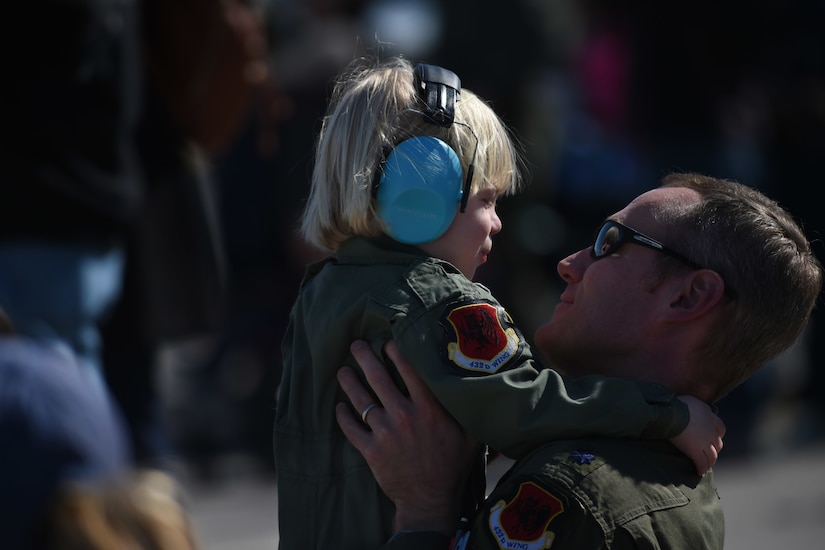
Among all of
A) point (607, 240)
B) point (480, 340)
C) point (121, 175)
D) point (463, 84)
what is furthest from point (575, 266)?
point (463, 84)

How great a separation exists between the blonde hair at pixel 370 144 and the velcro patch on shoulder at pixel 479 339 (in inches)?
10.1

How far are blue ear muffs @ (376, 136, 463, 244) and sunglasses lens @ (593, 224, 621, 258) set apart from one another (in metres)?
0.39

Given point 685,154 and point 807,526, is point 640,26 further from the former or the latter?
point 807,526

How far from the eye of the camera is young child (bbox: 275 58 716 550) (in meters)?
2.29

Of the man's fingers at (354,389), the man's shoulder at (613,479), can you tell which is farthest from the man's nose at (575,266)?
the man's fingers at (354,389)

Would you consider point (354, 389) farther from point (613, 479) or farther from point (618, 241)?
point (618, 241)

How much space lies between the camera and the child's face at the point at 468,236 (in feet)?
8.12

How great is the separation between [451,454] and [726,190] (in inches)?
31.6

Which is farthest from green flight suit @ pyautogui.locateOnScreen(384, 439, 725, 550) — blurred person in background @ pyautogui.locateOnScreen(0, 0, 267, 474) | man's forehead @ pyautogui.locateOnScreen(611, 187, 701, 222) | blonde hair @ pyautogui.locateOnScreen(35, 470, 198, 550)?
blurred person in background @ pyautogui.locateOnScreen(0, 0, 267, 474)

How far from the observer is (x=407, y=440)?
2.37m

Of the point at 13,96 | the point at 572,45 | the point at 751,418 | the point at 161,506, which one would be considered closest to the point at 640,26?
the point at 572,45

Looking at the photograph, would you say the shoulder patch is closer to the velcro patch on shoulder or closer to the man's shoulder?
the man's shoulder

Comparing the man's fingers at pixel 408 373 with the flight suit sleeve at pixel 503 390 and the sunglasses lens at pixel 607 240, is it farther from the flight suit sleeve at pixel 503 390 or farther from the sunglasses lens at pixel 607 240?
the sunglasses lens at pixel 607 240

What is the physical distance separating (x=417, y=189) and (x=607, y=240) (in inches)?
18.9
